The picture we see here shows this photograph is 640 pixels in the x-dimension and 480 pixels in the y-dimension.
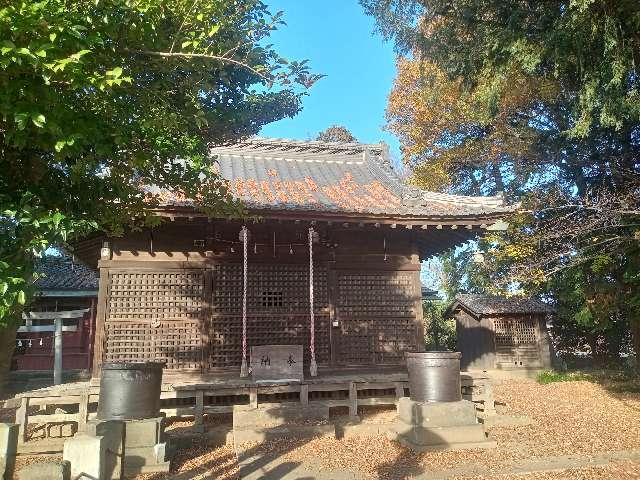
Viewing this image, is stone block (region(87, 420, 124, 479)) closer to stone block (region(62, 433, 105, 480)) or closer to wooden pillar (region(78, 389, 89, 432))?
stone block (region(62, 433, 105, 480))

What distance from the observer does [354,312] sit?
11195 mm

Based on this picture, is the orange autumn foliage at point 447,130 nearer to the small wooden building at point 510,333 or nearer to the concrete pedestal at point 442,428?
the small wooden building at point 510,333

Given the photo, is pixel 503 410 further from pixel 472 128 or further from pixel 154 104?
pixel 472 128

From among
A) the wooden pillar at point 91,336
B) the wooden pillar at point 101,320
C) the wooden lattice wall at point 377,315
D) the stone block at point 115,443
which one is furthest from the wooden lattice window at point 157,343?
the wooden pillar at point 91,336

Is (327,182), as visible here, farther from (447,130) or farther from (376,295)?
(447,130)

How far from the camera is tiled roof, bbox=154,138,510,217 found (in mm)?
10195

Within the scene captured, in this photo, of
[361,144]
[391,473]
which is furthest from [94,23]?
[361,144]

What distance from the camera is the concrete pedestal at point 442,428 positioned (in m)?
7.54

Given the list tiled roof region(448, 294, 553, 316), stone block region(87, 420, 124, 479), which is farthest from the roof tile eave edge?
tiled roof region(448, 294, 553, 316)

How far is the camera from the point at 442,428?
7715 mm

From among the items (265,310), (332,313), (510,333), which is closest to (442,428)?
(332,313)

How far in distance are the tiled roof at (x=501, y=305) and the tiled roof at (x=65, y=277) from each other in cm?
1673

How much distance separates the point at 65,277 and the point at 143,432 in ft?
55.2

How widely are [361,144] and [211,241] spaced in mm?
6223
